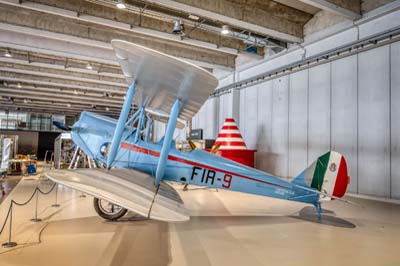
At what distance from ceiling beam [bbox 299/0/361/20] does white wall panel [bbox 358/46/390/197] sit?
1.00 meters

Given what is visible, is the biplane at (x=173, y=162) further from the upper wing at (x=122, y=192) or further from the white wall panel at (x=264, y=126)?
the white wall panel at (x=264, y=126)

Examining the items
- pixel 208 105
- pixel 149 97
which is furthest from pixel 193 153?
pixel 208 105

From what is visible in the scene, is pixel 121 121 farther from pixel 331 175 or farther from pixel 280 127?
pixel 280 127

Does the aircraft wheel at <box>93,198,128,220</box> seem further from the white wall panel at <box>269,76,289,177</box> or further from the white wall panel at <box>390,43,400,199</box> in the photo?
the white wall panel at <box>269,76,289,177</box>

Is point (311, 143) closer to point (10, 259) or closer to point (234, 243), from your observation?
point (234, 243)


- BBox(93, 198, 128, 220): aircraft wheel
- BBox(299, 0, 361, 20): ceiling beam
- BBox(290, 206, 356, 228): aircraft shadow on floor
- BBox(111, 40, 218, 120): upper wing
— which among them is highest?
BBox(299, 0, 361, 20): ceiling beam

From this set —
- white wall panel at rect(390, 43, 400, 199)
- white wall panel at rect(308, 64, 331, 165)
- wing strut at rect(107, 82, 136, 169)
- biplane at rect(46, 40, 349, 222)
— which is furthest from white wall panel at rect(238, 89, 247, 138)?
wing strut at rect(107, 82, 136, 169)

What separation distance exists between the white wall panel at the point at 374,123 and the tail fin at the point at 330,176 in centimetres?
275

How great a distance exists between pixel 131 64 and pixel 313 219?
3.92m

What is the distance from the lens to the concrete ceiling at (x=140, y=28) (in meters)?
6.66

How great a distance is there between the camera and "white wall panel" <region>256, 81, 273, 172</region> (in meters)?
9.87

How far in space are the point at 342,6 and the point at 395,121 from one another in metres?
2.89

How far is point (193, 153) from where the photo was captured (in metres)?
4.62

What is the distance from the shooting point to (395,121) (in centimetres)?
626
